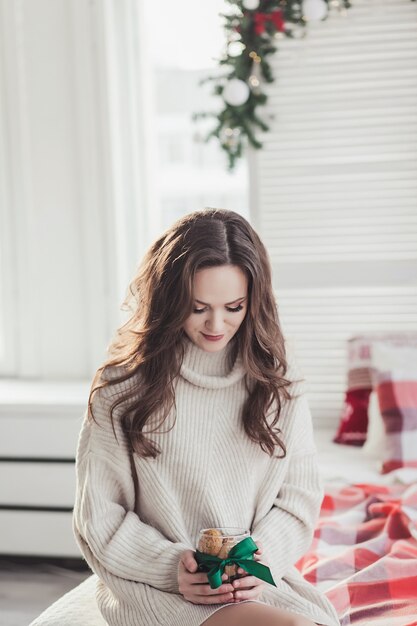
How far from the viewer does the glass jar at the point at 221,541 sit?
1.51 m

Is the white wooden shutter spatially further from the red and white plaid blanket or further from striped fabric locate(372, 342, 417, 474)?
the red and white plaid blanket

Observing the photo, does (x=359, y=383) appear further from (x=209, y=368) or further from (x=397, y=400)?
(x=209, y=368)

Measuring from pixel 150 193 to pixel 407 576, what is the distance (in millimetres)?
2134

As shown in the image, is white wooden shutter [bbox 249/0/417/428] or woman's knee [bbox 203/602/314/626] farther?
white wooden shutter [bbox 249/0/417/428]

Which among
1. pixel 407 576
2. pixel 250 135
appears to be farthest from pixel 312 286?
pixel 407 576

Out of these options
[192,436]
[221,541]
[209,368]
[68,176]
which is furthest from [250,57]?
[221,541]

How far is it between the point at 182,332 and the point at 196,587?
472mm

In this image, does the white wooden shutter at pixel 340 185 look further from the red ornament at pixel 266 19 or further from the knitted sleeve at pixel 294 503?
the knitted sleeve at pixel 294 503

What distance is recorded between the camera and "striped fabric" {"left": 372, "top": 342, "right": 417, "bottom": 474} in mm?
2791

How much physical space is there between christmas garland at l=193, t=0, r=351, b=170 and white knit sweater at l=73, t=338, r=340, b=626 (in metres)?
1.69

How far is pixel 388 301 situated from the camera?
3.33 meters

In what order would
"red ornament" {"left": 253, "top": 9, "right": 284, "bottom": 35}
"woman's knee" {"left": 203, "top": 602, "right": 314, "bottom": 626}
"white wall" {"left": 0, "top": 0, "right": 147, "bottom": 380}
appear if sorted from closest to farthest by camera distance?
"woman's knee" {"left": 203, "top": 602, "right": 314, "bottom": 626}, "red ornament" {"left": 253, "top": 9, "right": 284, "bottom": 35}, "white wall" {"left": 0, "top": 0, "right": 147, "bottom": 380}

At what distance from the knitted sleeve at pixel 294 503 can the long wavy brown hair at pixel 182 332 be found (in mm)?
45

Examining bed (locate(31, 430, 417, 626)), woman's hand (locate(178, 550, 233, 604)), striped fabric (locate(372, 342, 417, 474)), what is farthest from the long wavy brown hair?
striped fabric (locate(372, 342, 417, 474))
